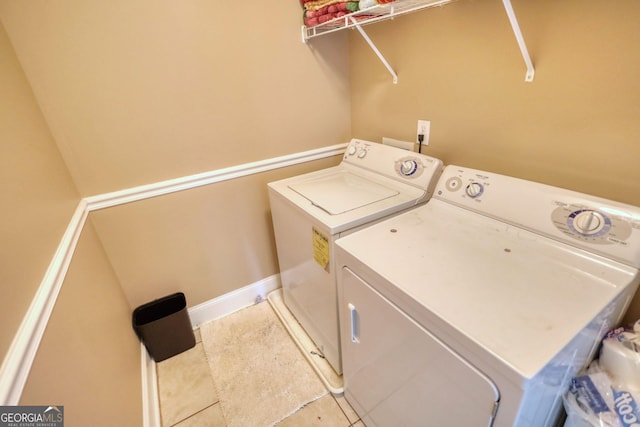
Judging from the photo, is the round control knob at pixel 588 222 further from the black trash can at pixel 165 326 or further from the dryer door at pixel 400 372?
the black trash can at pixel 165 326

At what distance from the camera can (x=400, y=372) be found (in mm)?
947

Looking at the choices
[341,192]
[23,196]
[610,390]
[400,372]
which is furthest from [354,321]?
[23,196]

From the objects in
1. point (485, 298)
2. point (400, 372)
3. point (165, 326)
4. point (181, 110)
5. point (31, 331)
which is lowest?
point (165, 326)

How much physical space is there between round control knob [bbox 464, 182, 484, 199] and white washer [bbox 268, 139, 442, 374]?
200 mm

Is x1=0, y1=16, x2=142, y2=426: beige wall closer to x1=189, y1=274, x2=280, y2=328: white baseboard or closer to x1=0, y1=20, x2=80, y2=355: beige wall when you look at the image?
x1=0, y1=20, x2=80, y2=355: beige wall

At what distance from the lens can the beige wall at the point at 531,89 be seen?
2.94ft

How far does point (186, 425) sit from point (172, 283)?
2.40 ft

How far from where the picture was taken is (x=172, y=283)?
1.75m

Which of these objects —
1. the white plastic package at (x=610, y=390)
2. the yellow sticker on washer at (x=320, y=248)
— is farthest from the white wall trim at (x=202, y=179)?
the white plastic package at (x=610, y=390)

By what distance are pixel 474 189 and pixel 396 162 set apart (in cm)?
44

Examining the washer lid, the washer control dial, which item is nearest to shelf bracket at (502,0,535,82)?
the washer control dial

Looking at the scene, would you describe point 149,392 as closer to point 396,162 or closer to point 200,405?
point 200,405

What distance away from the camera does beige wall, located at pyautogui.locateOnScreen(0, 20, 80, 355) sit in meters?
0.65

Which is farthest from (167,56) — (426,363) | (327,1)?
(426,363)
